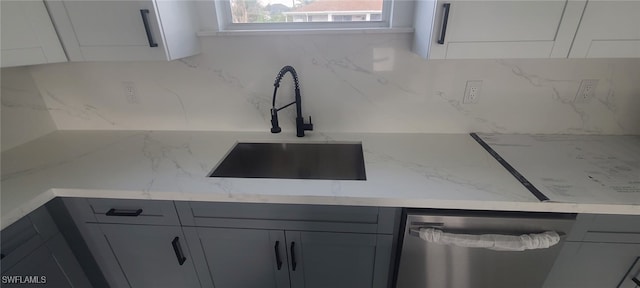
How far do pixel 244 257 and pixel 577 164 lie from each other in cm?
148

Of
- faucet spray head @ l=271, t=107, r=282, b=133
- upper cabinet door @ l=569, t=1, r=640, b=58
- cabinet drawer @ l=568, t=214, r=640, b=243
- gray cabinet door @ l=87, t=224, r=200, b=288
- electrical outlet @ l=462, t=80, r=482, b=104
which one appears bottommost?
gray cabinet door @ l=87, t=224, r=200, b=288

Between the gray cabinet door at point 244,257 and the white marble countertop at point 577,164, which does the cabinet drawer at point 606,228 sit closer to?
the white marble countertop at point 577,164

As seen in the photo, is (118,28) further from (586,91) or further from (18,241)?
(586,91)

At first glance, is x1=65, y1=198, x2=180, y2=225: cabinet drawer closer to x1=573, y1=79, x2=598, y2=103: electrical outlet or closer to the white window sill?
the white window sill

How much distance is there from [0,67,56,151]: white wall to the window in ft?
3.63

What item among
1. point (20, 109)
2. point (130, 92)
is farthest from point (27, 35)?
point (20, 109)

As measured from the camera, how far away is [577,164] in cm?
111

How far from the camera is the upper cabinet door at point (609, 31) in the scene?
0.89 m

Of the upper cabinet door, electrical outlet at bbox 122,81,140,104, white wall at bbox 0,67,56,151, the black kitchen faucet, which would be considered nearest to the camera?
the upper cabinet door

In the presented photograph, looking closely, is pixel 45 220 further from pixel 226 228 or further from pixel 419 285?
pixel 419 285

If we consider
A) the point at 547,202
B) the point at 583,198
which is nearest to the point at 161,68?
the point at 547,202

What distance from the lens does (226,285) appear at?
124cm

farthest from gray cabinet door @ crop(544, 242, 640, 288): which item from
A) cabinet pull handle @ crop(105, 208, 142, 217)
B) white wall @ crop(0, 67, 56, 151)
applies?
white wall @ crop(0, 67, 56, 151)

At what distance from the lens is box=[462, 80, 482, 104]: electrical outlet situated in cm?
132
